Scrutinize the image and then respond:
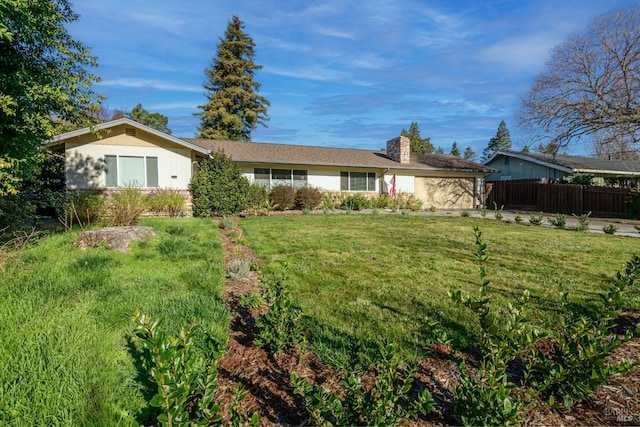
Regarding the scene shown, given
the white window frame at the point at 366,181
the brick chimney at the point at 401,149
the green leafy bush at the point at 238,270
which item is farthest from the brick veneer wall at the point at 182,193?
the brick chimney at the point at 401,149

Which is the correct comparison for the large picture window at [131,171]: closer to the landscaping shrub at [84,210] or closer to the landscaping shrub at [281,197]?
the landscaping shrub at [84,210]

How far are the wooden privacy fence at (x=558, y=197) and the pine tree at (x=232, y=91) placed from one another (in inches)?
879

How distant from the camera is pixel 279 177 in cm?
1892

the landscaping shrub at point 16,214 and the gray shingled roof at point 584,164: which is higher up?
the gray shingled roof at point 584,164

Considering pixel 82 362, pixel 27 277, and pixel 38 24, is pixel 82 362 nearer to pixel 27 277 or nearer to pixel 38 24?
pixel 27 277

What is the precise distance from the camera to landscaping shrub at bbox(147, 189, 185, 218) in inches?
517

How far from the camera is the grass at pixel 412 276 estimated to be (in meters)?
3.16

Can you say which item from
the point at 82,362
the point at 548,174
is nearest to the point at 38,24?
the point at 82,362

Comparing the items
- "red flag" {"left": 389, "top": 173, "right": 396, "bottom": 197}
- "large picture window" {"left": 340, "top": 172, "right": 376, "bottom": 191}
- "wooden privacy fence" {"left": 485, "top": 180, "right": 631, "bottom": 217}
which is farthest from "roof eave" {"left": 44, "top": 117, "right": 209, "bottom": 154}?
"wooden privacy fence" {"left": 485, "top": 180, "right": 631, "bottom": 217}

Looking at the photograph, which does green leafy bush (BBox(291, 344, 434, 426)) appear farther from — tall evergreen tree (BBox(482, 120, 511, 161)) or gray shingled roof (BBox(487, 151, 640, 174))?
tall evergreen tree (BBox(482, 120, 511, 161))

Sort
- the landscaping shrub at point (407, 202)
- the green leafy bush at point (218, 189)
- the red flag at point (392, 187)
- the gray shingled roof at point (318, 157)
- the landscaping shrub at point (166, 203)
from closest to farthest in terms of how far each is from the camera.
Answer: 1. the landscaping shrub at point (166, 203)
2. the green leafy bush at point (218, 189)
3. the gray shingled roof at point (318, 157)
4. the landscaping shrub at point (407, 202)
5. the red flag at point (392, 187)

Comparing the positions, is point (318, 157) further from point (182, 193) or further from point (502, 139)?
point (502, 139)

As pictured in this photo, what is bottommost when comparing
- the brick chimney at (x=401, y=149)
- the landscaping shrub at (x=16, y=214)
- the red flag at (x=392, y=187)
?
the landscaping shrub at (x=16, y=214)

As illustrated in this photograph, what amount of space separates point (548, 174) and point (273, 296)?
2701cm
